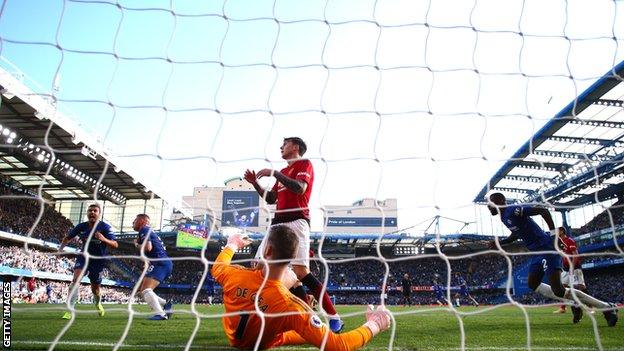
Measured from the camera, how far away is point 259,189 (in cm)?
417

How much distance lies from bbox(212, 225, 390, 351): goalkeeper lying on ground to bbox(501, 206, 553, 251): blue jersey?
3.06 m

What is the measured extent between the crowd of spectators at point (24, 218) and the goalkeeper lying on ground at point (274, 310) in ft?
77.2

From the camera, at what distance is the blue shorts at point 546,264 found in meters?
5.59

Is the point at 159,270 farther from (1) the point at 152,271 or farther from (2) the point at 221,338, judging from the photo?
(2) the point at 221,338

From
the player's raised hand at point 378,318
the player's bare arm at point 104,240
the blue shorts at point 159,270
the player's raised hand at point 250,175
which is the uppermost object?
the player's raised hand at point 250,175

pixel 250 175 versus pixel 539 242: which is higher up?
pixel 250 175

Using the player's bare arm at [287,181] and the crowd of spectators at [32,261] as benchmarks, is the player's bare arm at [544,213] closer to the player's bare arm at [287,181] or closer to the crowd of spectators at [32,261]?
the player's bare arm at [287,181]

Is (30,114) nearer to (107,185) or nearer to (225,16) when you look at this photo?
(107,185)

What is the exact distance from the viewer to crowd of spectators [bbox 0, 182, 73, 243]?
25109 mm

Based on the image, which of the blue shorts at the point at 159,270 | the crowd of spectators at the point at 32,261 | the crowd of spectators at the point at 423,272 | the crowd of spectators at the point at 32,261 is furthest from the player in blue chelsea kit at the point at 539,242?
the crowd of spectators at the point at 423,272

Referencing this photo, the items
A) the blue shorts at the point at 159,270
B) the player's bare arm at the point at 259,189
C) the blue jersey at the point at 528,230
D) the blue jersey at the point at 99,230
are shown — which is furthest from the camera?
the blue jersey at the point at 99,230

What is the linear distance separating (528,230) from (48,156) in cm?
2118

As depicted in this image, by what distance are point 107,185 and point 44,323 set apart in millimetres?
22856

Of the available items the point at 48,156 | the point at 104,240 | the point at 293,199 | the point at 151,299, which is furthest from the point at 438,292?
the point at 293,199
